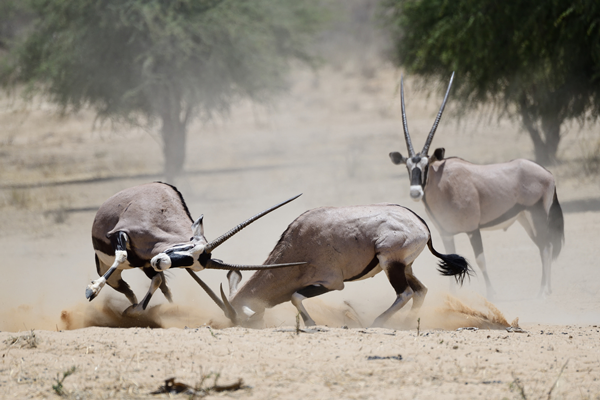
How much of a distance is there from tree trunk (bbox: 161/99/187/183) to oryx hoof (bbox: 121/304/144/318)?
12823 millimetres

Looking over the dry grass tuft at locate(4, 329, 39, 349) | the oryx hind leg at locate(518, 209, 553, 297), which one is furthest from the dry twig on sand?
the oryx hind leg at locate(518, 209, 553, 297)

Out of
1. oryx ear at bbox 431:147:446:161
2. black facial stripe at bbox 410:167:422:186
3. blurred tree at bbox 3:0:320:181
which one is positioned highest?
blurred tree at bbox 3:0:320:181

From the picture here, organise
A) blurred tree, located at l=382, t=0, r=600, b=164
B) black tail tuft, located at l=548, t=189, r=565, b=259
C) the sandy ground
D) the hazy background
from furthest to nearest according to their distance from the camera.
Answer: blurred tree, located at l=382, t=0, r=600, b=164 → black tail tuft, located at l=548, t=189, r=565, b=259 → the hazy background → the sandy ground

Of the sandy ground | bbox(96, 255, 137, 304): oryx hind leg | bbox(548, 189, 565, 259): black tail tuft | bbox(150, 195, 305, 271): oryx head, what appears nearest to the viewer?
the sandy ground

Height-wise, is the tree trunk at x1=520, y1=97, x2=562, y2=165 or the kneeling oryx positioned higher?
the tree trunk at x1=520, y1=97, x2=562, y2=165

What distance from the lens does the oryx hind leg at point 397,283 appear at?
5.51 m

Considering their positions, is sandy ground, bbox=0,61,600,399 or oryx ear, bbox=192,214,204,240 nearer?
sandy ground, bbox=0,61,600,399

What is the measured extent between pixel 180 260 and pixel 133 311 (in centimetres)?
82

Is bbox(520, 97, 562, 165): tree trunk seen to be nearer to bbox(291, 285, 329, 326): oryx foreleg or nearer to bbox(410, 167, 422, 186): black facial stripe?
bbox(410, 167, 422, 186): black facial stripe

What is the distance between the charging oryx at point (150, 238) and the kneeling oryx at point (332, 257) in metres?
0.32

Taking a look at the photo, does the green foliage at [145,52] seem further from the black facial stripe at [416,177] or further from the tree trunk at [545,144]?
the black facial stripe at [416,177]

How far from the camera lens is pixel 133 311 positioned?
5.57 meters

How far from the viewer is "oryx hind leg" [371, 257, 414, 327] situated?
5511 millimetres

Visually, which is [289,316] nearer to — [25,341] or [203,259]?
[203,259]
